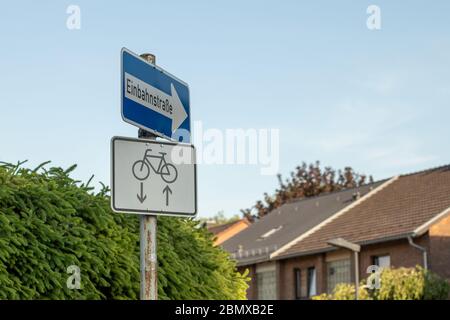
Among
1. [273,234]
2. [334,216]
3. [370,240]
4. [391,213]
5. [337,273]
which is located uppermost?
[334,216]

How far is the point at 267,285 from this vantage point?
5481 cm

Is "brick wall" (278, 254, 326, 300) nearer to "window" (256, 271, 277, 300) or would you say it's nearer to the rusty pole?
"window" (256, 271, 277, 300)

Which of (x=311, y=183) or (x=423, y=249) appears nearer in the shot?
(x=423, y=249)

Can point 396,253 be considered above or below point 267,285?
above

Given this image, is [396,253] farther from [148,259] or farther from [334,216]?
[148,259]

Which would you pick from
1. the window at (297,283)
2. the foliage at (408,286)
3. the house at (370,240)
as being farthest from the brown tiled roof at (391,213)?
the foliage at (408,286)

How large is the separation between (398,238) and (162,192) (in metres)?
39.2

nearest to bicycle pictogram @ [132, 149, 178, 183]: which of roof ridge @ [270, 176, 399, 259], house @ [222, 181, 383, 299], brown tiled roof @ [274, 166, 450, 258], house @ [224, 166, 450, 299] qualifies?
house @ [224, 166, 450, 299]

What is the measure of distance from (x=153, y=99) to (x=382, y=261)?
40931mm

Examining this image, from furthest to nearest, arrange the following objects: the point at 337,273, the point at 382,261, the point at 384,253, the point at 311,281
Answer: the point at 311,281
the point at 337,273
the point at 382,261
the point at 384,253

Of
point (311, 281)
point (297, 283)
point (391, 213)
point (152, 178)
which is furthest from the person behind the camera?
point (297, 283)

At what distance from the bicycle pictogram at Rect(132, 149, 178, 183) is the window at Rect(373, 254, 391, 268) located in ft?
133

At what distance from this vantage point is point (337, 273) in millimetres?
49375

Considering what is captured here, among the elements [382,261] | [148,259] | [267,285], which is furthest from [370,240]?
[148,259]
